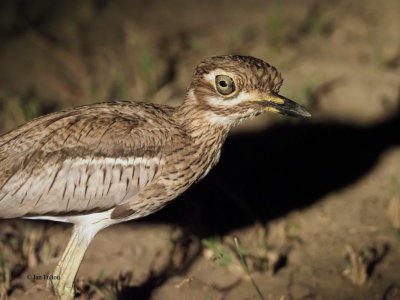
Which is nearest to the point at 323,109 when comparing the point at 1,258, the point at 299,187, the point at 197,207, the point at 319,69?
the point at 319,69

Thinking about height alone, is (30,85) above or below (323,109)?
above

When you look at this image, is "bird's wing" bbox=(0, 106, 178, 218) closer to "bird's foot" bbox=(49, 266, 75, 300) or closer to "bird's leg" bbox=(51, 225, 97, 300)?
"bird's leg" bbox=(51, 225, 97, 300)

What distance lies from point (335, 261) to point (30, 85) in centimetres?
338

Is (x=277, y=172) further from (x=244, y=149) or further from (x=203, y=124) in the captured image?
(x=203, y=124)

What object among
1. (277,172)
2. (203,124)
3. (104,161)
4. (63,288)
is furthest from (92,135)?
(277,172)

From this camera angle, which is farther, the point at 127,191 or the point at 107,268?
the point at 107,268

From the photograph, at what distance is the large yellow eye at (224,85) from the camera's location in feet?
10.8

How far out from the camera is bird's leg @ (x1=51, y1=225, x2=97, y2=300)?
3453 millimetres

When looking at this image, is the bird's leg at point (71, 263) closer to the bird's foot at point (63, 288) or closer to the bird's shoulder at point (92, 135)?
the bird's foot at point (63, 288)

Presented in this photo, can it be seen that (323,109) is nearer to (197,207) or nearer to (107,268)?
(197,207)

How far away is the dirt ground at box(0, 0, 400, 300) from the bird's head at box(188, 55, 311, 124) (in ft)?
2.72

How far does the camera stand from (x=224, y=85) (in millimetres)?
3334

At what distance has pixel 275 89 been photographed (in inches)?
134

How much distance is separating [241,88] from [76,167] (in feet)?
3.30
